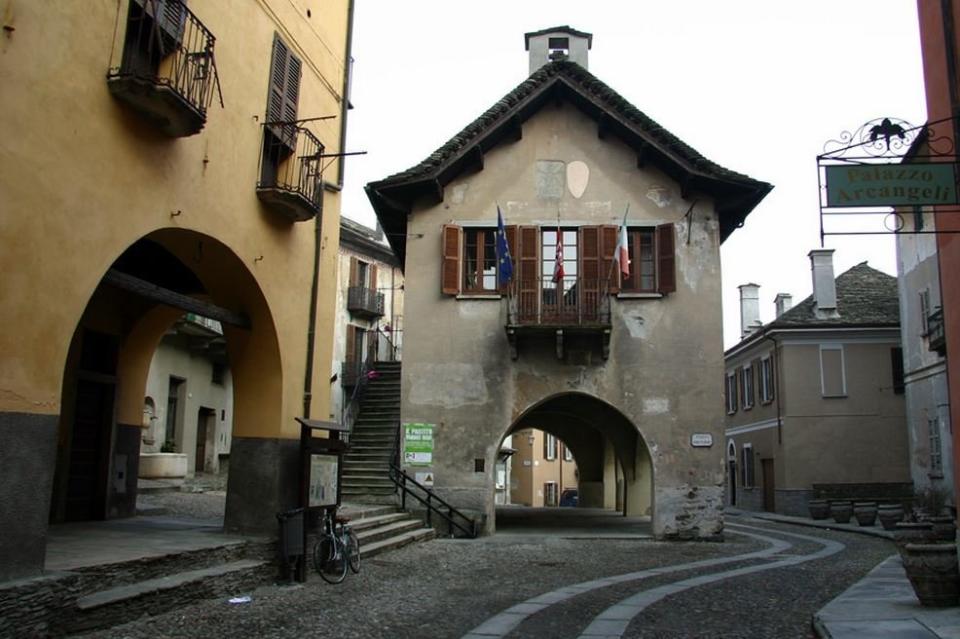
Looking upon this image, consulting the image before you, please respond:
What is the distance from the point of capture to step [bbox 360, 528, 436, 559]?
12669 millimetres

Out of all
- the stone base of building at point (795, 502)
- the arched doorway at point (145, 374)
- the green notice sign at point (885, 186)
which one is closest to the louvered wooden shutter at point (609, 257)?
the arched doorway at point (145, 374)

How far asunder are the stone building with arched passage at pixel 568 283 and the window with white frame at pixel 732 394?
64.5 ft

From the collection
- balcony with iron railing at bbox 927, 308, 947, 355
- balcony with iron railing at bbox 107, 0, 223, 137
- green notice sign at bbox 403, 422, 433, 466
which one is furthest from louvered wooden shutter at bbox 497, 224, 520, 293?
balcony with iron railing at bbox 927, 308, 947, 355

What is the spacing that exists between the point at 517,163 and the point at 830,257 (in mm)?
16645

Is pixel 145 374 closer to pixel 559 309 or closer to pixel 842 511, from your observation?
pixel 559 309

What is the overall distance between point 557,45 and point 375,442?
11.1m

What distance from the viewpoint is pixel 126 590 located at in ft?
24.1

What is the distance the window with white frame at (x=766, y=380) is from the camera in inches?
1232

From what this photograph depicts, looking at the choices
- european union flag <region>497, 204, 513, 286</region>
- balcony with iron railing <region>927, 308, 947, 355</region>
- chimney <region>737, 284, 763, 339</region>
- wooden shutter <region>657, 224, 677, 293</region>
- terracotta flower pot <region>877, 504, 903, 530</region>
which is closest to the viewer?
european union flag <region>497, 204, 513, 286</region>

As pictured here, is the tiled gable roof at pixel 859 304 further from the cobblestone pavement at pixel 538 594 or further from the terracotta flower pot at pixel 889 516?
the cobblestone pavement at pixel 538 594

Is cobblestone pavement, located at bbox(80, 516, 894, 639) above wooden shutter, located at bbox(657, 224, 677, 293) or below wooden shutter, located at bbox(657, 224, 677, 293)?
below

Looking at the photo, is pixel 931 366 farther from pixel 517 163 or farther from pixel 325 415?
pixel 325 415

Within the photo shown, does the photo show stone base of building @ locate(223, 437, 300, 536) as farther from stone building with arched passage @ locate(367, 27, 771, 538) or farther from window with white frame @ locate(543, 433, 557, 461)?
window with white frame @ locate(543, 433, 557, 461)

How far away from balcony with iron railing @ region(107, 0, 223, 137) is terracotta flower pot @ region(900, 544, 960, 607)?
814 cm
